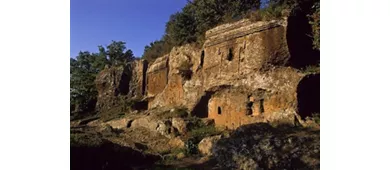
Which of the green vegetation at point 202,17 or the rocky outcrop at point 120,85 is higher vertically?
the green vegetation at point 202,17

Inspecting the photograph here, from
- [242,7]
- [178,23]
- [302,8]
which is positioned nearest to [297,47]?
[302,8]

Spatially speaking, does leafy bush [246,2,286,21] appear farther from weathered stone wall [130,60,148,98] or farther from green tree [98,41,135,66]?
green tree [98,41,135,66]

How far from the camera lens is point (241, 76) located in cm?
1094

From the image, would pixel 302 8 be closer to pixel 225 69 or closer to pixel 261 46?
pixel 261 46

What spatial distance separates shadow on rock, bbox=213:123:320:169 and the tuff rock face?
1.79m

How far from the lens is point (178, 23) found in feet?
52.0

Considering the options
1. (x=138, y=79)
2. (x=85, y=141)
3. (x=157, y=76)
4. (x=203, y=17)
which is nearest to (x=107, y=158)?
(x=85, y=141)

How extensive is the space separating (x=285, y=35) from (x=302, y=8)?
1.20 meters

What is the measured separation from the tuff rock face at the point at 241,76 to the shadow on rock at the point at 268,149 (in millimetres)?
1790

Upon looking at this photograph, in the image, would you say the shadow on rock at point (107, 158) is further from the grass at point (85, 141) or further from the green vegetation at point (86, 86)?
the green vegetation at point (86, 86)

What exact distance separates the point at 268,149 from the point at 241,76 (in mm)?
4524

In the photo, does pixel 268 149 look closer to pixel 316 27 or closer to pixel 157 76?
pixel 316 27

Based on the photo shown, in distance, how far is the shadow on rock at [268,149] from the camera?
6.26 meters

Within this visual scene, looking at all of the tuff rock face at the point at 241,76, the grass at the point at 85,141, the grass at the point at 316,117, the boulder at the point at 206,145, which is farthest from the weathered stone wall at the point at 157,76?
the grass at the point at 316,117
